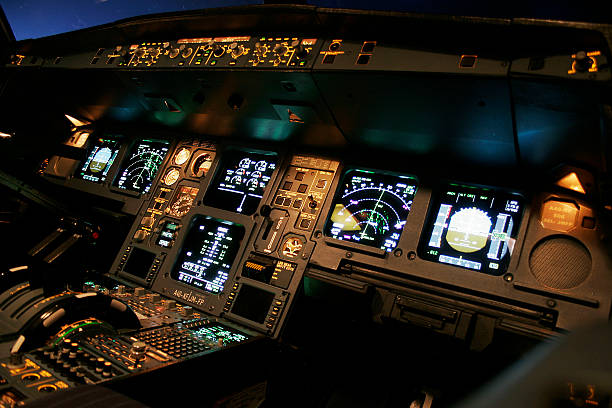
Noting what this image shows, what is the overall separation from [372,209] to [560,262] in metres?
1.04

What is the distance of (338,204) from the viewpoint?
9.24 ft

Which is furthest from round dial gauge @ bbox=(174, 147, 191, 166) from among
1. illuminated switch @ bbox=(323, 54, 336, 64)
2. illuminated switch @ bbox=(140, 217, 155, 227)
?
illuminated switch @ bbox=(323, 54, 336, 64)

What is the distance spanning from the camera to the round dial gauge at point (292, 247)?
2689 mm

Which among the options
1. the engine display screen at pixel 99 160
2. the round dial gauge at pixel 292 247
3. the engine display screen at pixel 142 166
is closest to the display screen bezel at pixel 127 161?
the engine display screen at pixel 142 166

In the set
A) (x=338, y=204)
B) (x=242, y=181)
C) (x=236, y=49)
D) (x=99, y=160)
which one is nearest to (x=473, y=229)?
(x=338, y=204)

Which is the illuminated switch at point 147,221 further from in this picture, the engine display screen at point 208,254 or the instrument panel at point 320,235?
the engine display screen at point 208,254

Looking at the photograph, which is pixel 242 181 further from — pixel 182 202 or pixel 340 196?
pixel 340 196

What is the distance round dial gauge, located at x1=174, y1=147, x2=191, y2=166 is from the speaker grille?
100 inches

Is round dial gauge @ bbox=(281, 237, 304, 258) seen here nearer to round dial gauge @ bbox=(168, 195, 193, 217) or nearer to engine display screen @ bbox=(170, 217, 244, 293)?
engine display screen @ bbox=(170, 217, 244, 293)

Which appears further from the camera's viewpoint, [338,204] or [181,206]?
[181,206]

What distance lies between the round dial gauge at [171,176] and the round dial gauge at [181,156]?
78 mm

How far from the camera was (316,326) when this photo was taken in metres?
2.68

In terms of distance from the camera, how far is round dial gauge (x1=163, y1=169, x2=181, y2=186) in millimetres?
3430

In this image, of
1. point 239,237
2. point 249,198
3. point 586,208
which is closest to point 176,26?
point 249,198
